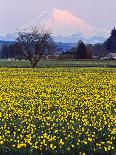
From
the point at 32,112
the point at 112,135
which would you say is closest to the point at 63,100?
the point at 32,112

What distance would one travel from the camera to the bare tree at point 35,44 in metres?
66.2

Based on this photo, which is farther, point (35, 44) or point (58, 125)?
point (35, 44)

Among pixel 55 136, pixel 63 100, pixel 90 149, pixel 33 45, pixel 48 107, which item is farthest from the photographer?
pixel 33 45

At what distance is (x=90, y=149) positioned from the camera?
457 inches

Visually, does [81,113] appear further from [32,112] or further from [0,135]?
[0,135]

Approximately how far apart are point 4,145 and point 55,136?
52.4 inches

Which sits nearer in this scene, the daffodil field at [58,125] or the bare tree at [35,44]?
the daffodil field at [58,125]

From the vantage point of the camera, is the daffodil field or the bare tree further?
the bare tree

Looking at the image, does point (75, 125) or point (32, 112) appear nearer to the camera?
point (75, 125)

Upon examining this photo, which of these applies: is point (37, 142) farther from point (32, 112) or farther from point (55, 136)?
point (32, 112)

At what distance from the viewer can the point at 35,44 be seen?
6894 cm

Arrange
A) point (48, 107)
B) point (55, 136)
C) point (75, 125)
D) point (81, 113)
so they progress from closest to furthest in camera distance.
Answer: point (55, 136)
point (75, 125)
point (81, 113)
point (48, 107)

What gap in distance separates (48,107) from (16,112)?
1.75m

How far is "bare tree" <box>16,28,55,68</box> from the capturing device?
66250 mm
